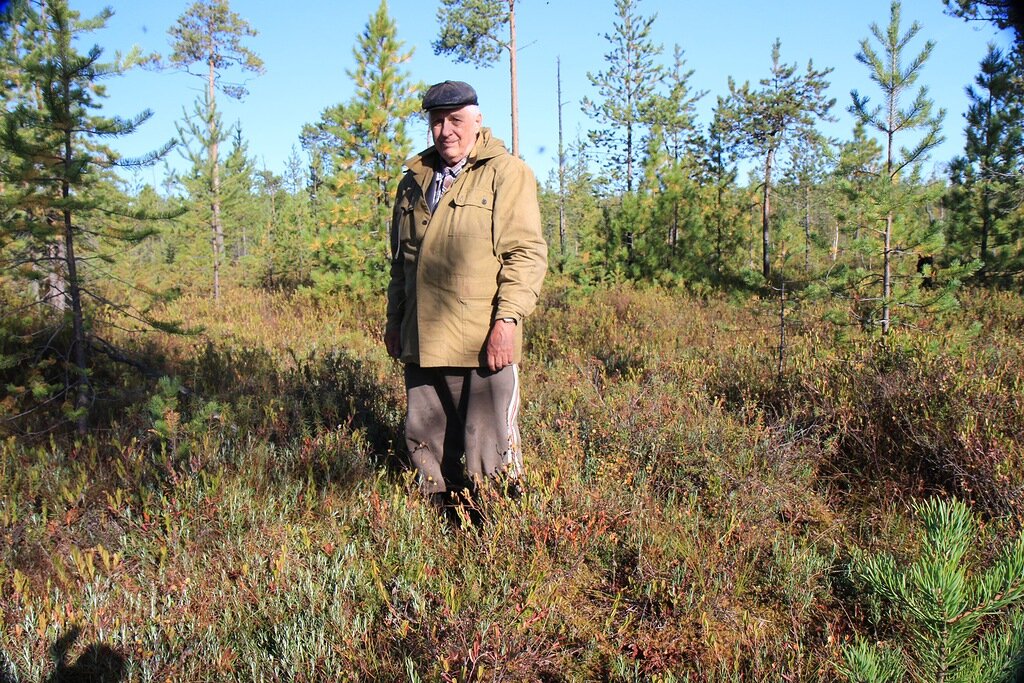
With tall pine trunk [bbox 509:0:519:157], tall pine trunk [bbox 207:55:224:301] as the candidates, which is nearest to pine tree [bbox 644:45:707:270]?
tall pine trunk [bbox 509:0:519:157]

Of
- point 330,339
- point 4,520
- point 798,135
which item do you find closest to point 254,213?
point 798,135

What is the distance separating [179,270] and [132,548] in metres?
20.7

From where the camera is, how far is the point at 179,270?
20891 millimetres

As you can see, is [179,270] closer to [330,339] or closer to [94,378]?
[330,339]

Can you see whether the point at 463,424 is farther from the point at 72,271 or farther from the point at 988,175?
the point at 988,175

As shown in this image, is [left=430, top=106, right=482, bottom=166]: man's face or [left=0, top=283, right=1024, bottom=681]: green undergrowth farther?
[left=430, top=106, right=482, bottom=166]: man's face

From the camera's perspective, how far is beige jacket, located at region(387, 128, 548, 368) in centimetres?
288

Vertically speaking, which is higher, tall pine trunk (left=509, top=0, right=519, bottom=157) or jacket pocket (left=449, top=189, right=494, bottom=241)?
tall pine trunk (left=509, top=0, right=519, bottom=157)

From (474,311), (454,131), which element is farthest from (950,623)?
(454,131)

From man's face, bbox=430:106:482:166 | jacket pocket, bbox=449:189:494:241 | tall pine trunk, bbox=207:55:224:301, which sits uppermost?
tall pine trunk, bbox=207:55:224:301

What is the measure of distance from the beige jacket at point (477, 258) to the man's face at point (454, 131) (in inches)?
2.7

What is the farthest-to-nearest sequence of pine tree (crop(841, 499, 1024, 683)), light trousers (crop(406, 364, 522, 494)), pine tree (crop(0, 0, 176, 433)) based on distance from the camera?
pine tree (crop(0, 0, 176, 433)) < light trousers (crop(406, 364, 522, 494)) < pine tree (crop(841, 499, 1024, 683))

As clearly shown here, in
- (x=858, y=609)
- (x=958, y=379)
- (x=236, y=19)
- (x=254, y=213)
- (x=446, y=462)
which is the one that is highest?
(x=236, y=19)

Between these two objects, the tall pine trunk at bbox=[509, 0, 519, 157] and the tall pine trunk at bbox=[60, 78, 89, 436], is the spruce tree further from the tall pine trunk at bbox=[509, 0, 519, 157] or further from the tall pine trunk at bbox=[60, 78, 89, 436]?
the tall pine trunk at bbox=[60, 78, 89, 436]
